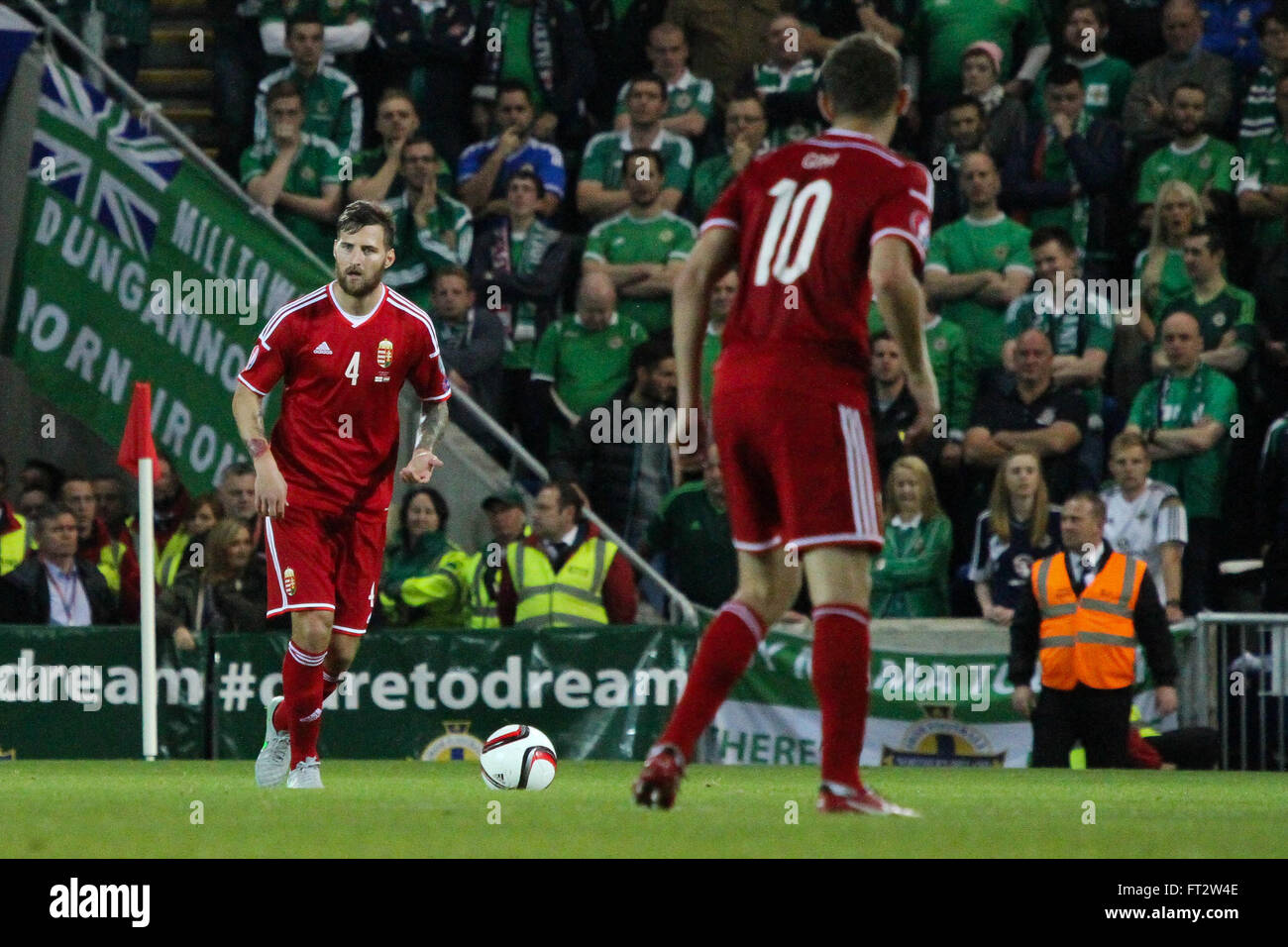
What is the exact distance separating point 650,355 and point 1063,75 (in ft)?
Result: 13.0

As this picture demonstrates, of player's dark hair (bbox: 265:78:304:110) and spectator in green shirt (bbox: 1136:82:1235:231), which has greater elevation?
player's dark hair (bbox: 265:78:304:110)

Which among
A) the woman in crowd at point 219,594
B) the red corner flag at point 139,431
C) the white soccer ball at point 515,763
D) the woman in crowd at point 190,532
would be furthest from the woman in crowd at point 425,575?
the white soccer ball at point 515,763

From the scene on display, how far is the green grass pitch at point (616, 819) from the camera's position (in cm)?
581

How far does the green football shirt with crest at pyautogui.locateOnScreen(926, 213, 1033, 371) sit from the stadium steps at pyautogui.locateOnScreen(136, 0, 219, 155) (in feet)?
23.0

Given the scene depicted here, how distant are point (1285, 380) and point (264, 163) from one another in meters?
8.01

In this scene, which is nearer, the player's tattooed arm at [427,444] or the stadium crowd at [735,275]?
the player's tattooed arm at [427,444]

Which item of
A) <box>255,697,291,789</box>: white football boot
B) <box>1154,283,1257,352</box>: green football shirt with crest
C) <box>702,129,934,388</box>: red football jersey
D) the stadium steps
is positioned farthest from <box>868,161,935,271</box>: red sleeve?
the stadium steps

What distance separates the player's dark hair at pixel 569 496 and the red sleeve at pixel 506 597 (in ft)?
2.02

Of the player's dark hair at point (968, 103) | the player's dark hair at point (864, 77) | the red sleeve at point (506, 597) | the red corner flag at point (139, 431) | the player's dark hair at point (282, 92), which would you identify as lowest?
the red sleeve at point (506, 597)

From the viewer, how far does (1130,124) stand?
632 inches

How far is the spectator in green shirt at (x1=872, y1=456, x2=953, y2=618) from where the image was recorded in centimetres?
1364

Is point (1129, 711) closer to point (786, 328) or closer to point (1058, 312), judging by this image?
point (1058, 312)

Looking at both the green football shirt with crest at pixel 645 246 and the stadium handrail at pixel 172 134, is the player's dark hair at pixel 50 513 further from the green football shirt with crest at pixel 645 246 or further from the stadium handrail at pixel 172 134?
the green football shirt with crest at pixel 645 246

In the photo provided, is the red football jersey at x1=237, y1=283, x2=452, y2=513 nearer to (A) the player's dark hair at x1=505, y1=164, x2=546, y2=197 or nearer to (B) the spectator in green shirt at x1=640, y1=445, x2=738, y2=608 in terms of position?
(B) the spectator in green shirt at x1=640, y1=445, x2=738, y2=608
